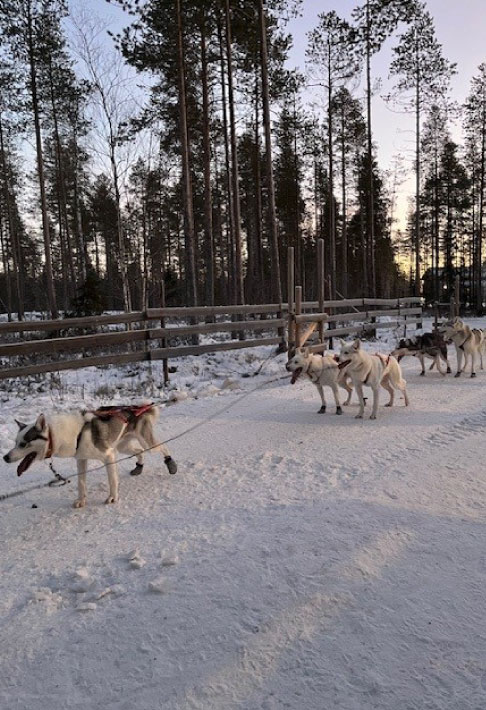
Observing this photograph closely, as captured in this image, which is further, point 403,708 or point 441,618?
point 441,618

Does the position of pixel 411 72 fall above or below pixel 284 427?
above

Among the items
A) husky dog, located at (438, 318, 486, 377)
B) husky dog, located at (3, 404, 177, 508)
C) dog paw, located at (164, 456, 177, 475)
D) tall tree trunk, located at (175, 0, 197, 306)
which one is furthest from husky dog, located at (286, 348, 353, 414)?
tall tree trunk, located at (175, 0, 197, 306)

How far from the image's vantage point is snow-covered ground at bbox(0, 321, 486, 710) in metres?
2.17

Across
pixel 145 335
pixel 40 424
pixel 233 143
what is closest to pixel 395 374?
pixel 145 335

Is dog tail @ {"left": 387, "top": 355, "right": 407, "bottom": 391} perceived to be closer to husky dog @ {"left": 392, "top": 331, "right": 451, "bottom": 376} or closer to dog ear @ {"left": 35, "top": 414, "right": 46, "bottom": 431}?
husky dog @ {"left": 392, "top": 331, "right": 451, "bottom": 376}

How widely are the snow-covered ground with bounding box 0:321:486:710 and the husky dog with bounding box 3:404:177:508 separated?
1.23 feet

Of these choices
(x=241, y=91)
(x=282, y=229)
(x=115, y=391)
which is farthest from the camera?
(x=282, y=229)

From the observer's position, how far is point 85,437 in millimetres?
4168

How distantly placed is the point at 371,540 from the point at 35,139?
21.6 m

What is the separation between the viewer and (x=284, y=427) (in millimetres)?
6789

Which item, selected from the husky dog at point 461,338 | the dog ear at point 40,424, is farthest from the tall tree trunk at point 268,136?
the dog ear at point 40,424

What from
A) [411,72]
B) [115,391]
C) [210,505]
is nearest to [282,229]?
[411,72]

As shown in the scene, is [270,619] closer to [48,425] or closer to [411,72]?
[48,425]

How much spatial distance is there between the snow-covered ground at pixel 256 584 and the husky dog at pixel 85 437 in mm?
376
